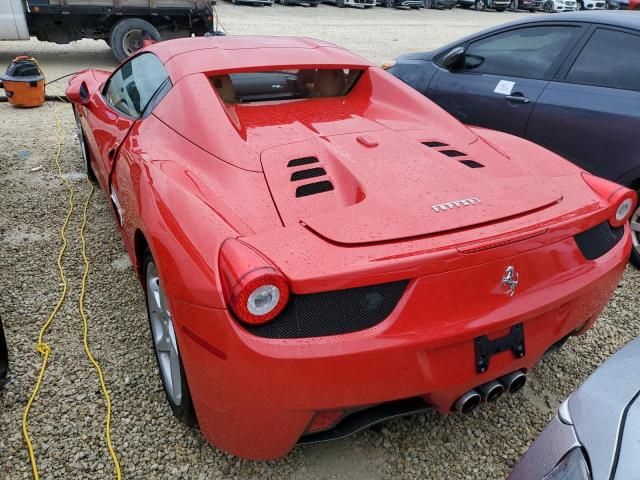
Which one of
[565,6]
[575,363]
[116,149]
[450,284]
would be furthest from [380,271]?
[565,6]

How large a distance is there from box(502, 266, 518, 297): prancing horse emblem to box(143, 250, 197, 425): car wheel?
1154 millimetres

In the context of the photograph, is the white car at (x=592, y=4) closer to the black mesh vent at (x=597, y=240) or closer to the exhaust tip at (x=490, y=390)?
the black mesh vent at (x=597, y=240)

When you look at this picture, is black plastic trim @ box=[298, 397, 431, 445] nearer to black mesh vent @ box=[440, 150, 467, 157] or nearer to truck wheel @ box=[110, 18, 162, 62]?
black mesh vent @ box=[440, 150, 467, 157]

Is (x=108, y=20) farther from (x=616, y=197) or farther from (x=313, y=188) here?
(x=616, y=197)

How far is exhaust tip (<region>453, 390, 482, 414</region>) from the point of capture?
1824mm

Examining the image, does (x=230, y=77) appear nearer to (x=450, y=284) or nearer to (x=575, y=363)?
(x=450, y=284)

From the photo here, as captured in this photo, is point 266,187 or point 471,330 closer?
point 471,330

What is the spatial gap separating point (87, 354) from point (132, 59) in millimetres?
1930

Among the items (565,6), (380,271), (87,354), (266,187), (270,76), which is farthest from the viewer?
(565,6)

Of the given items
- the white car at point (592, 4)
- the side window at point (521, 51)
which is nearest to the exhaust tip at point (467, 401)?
the side window at point (521, 51)

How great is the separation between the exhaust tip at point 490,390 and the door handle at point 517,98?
105 inches

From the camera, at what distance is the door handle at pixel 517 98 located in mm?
3896

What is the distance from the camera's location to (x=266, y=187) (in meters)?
2.05

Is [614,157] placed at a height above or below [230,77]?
below
